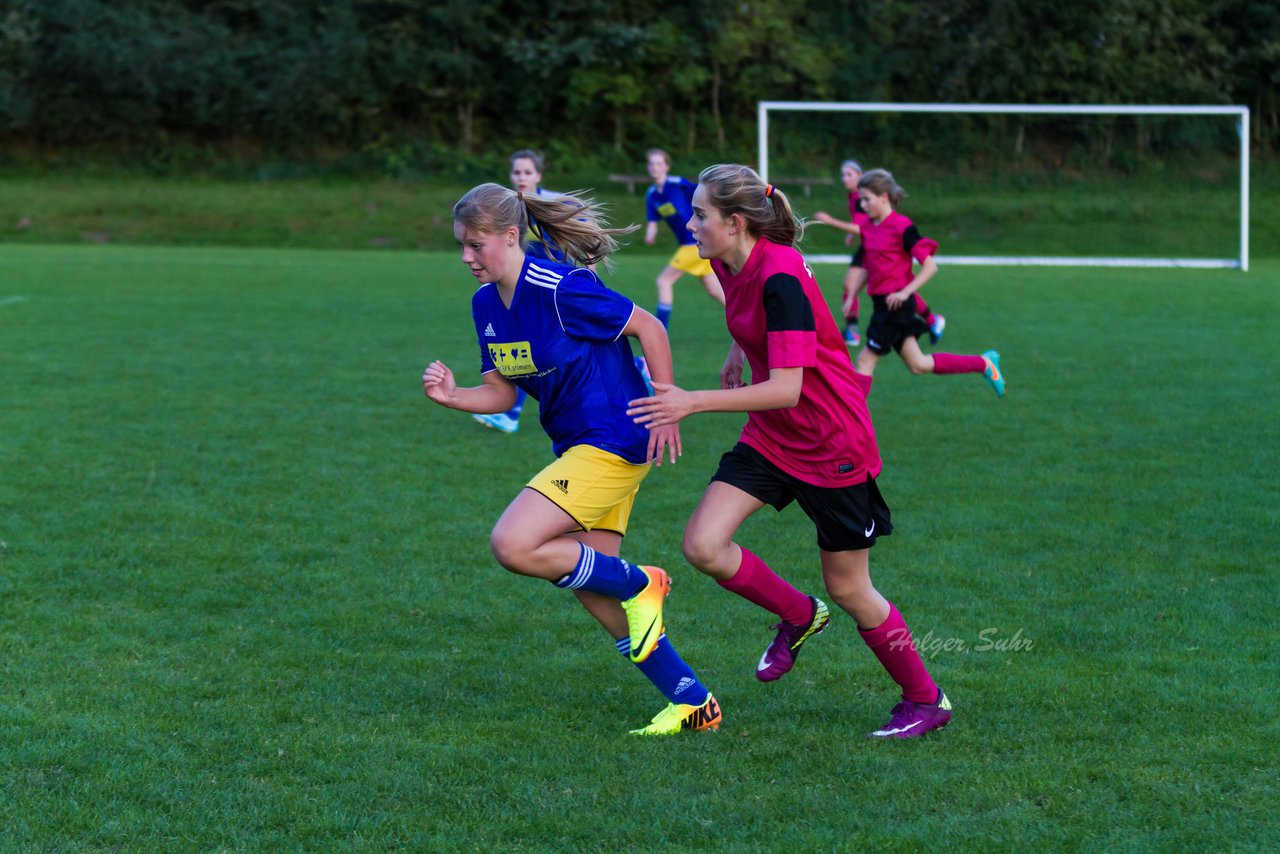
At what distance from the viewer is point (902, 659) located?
3.94 metres

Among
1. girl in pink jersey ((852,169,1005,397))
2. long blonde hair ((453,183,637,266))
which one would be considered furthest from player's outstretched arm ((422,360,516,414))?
girl in pink jersey ((852,169,1005,397))

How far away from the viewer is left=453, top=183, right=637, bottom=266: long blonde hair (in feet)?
13.0

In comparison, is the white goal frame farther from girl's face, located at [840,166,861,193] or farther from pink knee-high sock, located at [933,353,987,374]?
pink knee-high sock, located at [933,353,987,374]

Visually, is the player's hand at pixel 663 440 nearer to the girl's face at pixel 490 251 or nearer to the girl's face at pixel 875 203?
the girl's face at pixel 490 251

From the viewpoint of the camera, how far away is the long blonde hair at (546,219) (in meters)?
3.97

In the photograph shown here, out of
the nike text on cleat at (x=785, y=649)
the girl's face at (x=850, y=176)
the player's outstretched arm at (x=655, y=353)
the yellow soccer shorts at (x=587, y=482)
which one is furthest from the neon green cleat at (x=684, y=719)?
the girl's face at (x=850, y=176)

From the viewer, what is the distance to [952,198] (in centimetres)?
2197

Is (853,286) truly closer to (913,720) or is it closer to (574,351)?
(574,351)

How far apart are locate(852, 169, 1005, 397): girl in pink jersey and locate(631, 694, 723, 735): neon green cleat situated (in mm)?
5744

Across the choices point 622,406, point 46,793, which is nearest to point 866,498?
point 622,406

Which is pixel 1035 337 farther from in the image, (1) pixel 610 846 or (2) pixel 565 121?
(2) pixel 565 121

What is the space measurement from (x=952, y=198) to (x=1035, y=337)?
29.4ft

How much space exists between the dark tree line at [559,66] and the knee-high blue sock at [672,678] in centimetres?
3079

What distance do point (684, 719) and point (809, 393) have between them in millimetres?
977
